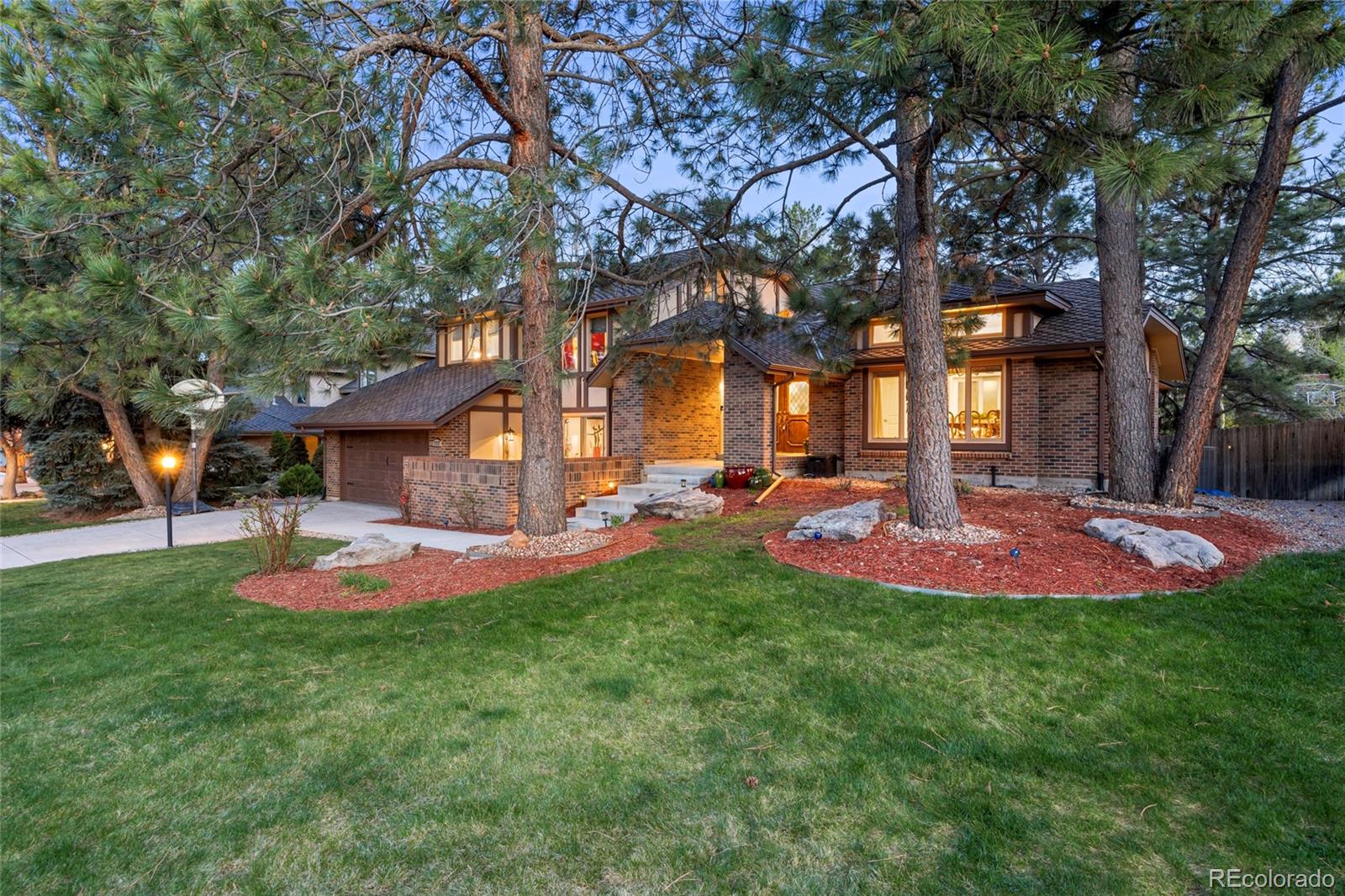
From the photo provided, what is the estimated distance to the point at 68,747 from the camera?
3213 millimetres

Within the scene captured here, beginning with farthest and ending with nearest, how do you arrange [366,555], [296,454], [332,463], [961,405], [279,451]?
[296,454] → [279,451] → [332,463] → [961,405] → [366,555]

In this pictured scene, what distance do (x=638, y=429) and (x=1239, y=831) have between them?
1183cm

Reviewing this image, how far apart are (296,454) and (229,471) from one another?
9.85ft

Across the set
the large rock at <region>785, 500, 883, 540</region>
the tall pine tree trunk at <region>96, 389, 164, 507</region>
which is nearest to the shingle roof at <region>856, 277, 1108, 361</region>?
the large rock at <region>785, 500, 883, 540</region>

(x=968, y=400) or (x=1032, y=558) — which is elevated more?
(x=968, y=400)

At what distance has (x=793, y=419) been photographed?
15.6 metres

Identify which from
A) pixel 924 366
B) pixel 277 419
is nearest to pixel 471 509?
pixel 924 366

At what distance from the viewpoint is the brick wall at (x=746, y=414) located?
492 inches

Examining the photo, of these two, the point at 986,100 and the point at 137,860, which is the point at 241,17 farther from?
the point at 986,100

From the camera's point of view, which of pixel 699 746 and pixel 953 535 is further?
pixel 953 535

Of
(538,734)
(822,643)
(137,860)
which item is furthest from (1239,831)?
(137,860)

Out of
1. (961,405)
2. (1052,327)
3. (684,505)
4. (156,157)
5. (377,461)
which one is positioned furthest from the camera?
(377,461)

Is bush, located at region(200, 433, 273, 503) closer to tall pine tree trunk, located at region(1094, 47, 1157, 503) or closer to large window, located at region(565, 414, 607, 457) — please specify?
large window, located at region(565, 414, 607, 457)

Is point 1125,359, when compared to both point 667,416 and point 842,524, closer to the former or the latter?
point 842,524
